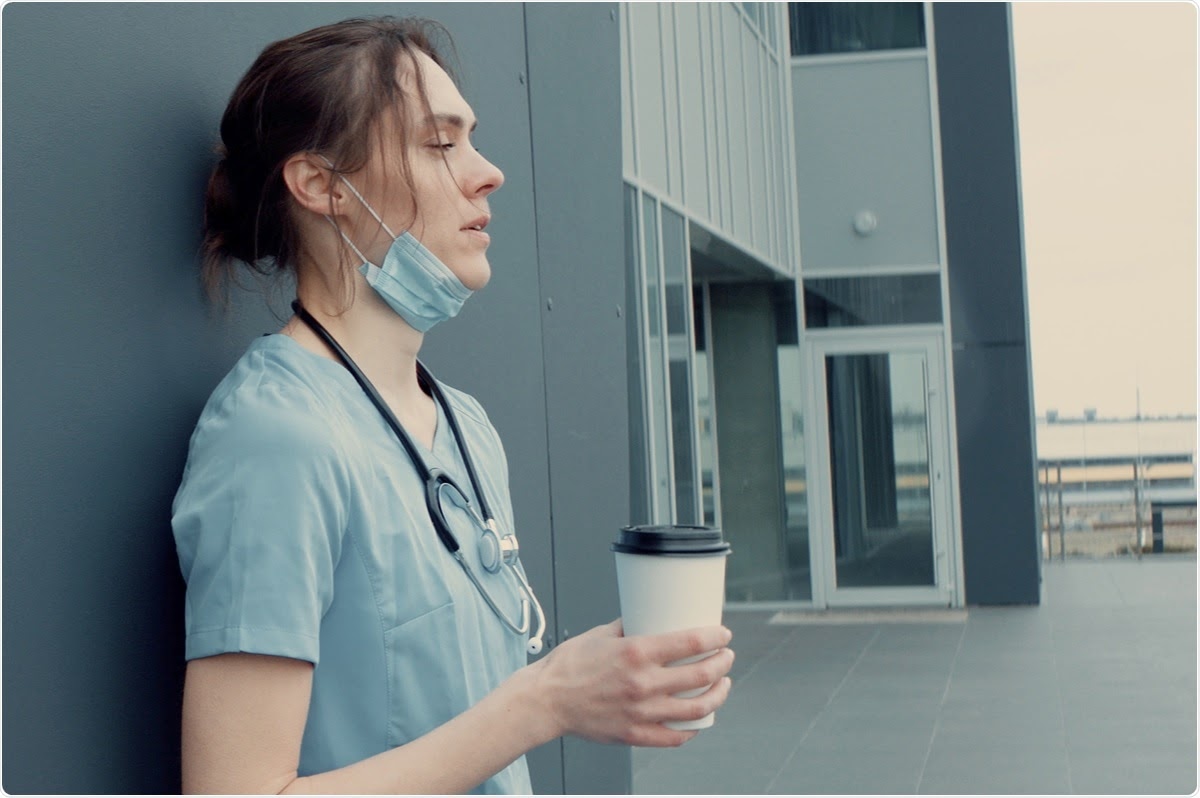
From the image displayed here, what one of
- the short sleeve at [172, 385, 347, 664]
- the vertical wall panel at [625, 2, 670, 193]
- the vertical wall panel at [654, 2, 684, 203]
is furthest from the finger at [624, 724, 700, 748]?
the vertical wall panel at [654, 2, 684, 203]

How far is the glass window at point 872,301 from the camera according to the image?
12.0m

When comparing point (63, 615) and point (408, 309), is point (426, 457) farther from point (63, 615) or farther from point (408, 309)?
point (63, 615)

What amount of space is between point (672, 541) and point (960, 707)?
21.4 feet

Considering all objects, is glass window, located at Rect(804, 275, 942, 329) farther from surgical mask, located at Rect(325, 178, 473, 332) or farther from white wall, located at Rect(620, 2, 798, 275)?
surgical mask, located at Rect(325, 178, 473, 332)

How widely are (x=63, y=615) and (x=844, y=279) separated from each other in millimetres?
11445

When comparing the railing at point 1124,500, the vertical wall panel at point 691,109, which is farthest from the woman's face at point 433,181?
the railing at point 1124,500

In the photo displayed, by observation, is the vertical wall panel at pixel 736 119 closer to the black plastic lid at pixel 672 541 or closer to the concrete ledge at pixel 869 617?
the concrete ledge at pixel 869 617

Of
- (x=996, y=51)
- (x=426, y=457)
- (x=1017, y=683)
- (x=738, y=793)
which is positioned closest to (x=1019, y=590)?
(x=1017, y=683)

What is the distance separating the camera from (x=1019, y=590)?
11.8 metres

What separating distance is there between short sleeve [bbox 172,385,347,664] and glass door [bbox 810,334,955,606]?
36.5ft

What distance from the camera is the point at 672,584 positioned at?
47.6 inches

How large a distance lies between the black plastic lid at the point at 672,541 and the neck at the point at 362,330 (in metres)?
0.42

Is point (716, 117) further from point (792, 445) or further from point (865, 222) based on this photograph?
point (792, 445)

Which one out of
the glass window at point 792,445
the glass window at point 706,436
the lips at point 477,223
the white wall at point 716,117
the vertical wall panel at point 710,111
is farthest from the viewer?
the glass window at point 792,445
